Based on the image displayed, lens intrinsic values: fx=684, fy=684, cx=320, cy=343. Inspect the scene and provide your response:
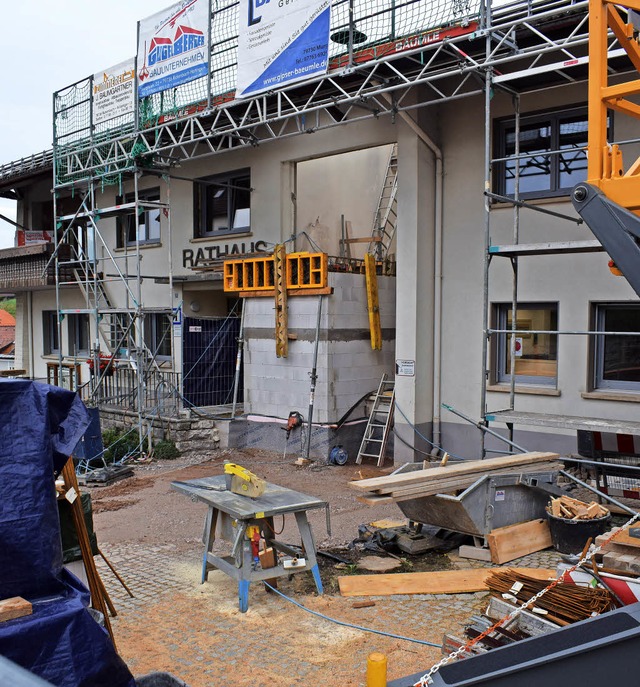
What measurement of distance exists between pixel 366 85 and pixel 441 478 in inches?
301

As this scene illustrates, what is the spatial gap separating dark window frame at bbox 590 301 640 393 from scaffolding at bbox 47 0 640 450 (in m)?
1.33

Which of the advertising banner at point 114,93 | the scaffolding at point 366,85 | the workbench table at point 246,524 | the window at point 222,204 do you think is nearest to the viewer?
the workbench table at point 246,524

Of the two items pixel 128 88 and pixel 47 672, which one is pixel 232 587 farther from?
pixel 128 88

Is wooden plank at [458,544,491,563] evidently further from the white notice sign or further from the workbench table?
the white notice sign

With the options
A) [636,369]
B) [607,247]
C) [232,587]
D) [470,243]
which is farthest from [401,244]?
[607,247]

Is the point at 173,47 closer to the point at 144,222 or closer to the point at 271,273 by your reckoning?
the point at 271,273

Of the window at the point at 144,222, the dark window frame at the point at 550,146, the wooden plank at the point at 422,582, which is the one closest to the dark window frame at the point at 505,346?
the dark window frame at the point at 550,146

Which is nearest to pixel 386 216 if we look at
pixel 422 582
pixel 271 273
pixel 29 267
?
pixel 271 273

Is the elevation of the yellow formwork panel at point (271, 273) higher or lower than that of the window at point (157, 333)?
higher

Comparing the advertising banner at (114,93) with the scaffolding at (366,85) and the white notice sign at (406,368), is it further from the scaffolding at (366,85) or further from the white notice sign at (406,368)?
the white notice sign at (406,368)

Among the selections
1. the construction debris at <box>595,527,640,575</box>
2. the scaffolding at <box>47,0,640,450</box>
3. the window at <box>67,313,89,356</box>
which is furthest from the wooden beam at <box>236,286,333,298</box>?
the window at <box>67,313,89,356</box>

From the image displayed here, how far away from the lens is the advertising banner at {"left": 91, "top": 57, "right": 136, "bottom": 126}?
1513 centimetres

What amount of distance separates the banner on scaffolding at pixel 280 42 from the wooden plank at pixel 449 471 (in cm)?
687

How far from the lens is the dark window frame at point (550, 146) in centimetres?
1100
